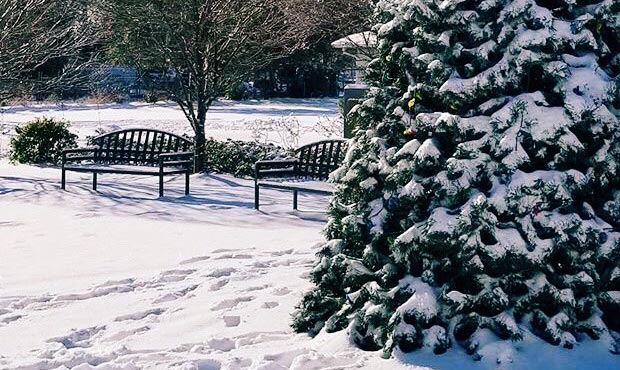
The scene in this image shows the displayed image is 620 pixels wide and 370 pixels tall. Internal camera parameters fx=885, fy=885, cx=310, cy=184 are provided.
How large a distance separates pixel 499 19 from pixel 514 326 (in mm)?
1511

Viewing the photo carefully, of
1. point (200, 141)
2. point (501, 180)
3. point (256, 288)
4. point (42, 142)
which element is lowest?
point (256, 288)

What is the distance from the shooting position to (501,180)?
434 centimetres

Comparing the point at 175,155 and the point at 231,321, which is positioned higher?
the point at 175,155

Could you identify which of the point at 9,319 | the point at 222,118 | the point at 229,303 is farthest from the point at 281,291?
the point at 222,118

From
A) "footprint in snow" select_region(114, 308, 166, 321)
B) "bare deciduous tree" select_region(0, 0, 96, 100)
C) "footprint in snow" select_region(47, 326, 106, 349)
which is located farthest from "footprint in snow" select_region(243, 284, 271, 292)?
"bare deciduous tree" select_region(0, 0, 96, 100)

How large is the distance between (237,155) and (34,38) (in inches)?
167

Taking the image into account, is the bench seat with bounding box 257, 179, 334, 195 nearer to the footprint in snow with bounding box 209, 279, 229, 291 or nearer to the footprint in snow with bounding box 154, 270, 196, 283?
the footprint in snow with bounding box 154, 270, 196, 283

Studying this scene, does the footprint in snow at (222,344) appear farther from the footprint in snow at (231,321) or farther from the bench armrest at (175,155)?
the bench armrest at (175,155)

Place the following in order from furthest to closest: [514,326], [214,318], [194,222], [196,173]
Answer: [196,173] < [194,222] < [214,318] < [514,326]

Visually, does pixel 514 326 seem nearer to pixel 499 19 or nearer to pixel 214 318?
pixel 499 19

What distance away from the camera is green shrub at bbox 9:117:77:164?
1650 centimetres

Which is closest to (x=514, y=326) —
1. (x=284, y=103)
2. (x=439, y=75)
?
(x=439, y=75)

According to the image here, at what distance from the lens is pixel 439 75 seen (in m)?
4.48

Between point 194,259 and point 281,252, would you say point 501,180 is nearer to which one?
point 281,252
